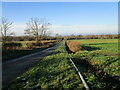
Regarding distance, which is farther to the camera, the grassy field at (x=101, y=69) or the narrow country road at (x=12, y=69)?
the narrow country road at (x=12, y=69)

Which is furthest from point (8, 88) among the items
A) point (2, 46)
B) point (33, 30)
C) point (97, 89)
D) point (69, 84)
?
point (33, 30)

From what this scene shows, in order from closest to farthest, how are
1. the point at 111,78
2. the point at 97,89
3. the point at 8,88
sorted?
the point at 97,89, the point at 8,88, the point at 111,78

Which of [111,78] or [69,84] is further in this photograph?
[111,78]

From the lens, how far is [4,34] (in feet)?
105

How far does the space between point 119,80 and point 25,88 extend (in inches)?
197

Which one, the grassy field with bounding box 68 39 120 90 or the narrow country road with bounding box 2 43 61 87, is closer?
the grassy field with bounding box 68 39 120 90

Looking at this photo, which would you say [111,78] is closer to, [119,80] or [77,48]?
[119,80]

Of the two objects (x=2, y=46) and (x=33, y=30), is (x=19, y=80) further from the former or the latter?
(x=33, y=30)

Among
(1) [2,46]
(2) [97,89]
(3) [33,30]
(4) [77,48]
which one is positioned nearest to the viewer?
(2) [97,89]

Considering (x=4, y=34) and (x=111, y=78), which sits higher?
(x=4, y=34)

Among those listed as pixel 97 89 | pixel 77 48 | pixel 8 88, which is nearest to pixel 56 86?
pixel 97 89

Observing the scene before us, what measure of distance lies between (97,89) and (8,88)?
3.77 m

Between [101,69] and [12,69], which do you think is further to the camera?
[12,69]

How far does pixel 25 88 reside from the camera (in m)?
6.45
